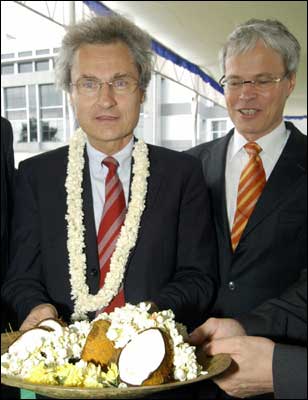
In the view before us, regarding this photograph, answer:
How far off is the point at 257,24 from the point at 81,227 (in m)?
0.64

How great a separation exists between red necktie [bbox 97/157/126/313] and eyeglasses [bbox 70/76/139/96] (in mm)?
191

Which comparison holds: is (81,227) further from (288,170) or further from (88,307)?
(288,170)

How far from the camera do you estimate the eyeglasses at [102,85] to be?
979 millimetres

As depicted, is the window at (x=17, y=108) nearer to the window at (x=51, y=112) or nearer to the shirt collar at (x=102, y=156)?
the window at (x=51, y=112)

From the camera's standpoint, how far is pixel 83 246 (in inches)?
37.0

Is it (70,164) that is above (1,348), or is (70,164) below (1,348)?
above

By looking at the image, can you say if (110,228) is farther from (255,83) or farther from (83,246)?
(255,83)

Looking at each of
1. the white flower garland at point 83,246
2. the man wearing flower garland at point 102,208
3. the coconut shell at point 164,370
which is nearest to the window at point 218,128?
the man wearing flower garland at point 102,208

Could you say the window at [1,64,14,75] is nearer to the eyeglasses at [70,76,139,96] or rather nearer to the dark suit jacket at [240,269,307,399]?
the eyeglasses at [70,76,139,96]

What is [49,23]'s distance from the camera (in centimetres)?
96

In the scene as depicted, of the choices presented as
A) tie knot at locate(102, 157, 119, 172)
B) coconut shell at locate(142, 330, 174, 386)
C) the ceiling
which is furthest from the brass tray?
the ceiling

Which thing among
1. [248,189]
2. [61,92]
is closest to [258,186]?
[248,189]

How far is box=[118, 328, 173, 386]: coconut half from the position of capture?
0.67 m

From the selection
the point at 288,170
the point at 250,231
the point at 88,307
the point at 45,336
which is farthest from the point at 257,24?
the point at 45,336
